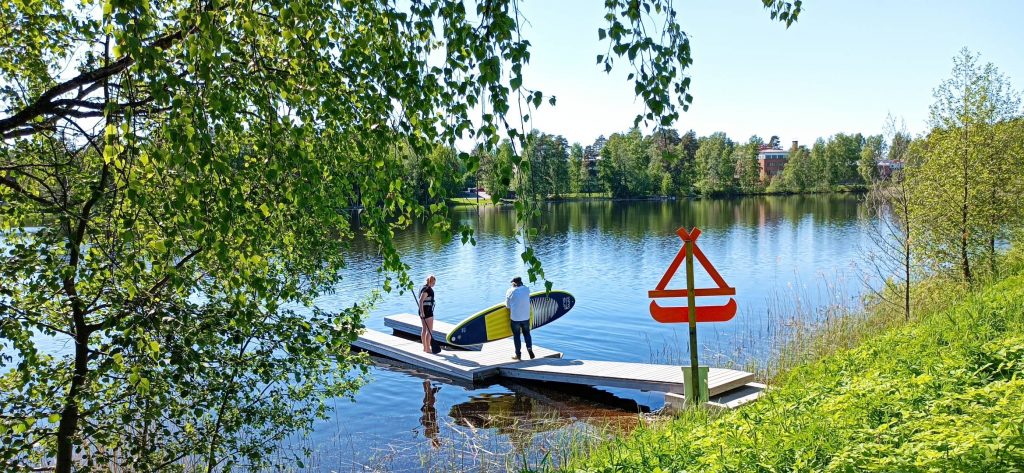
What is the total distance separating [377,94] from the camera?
4102 mm

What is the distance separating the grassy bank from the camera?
325 cm

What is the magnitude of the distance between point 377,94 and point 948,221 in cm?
1456

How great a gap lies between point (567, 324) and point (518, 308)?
211 inches

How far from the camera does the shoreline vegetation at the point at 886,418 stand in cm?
328

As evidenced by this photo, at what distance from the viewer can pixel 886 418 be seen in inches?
165

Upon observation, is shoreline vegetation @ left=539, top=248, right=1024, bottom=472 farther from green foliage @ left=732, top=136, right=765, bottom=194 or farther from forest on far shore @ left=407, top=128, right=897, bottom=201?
green foliage @ left=732, top=136, right=765, bottom=194

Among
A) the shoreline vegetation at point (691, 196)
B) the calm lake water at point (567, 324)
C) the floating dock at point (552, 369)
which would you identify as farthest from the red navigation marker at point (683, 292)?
the shoreline vegetation at point (691, 196)

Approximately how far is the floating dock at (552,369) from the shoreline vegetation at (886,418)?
3268mm

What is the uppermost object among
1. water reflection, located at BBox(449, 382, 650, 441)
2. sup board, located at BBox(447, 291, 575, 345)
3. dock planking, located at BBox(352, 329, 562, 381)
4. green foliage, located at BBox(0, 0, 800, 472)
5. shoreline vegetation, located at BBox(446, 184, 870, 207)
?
green foliage, located at BBox(0, 0, 800, 472)

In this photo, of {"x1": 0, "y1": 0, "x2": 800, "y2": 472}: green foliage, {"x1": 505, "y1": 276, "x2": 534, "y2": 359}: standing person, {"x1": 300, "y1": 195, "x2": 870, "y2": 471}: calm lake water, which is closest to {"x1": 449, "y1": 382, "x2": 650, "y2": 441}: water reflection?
{"x1": 300, "y1": 195, "x2": 870, "y2": 471}: calm lake water

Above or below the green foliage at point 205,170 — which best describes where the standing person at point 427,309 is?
below

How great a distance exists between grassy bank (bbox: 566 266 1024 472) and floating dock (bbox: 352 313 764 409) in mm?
3604

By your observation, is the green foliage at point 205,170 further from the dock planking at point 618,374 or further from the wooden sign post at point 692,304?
the dock planking at point 618,374

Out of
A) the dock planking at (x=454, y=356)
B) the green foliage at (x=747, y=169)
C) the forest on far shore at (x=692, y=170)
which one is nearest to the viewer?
the dock planking at (x=454, y=356)
